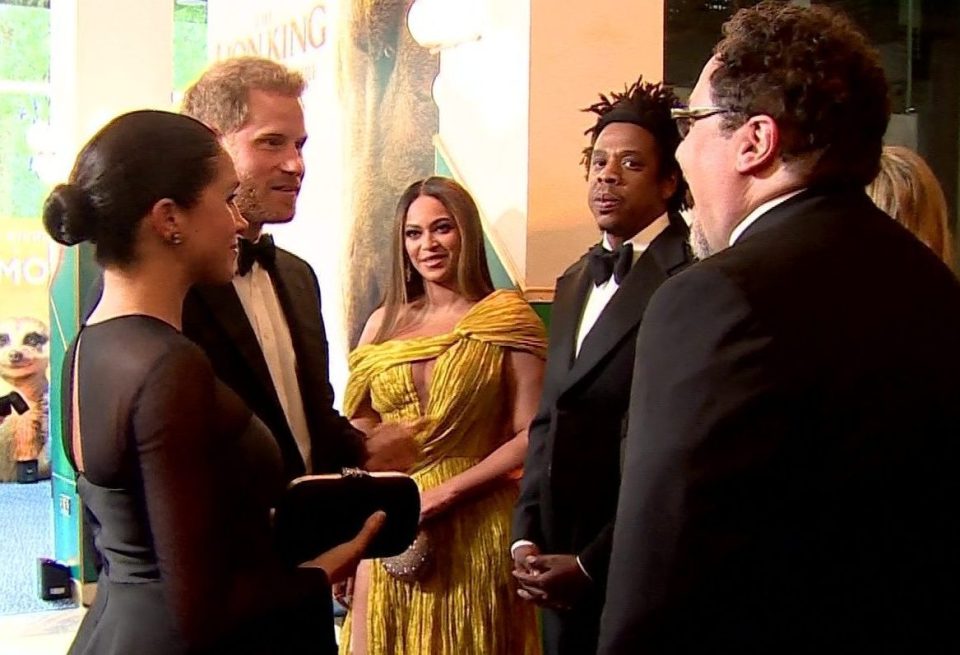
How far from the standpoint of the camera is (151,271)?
5.30ft

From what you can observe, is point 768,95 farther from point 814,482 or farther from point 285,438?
point 285,438

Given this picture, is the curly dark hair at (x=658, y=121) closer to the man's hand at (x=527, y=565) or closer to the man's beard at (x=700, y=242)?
the man's hand at (x=527, y=565)

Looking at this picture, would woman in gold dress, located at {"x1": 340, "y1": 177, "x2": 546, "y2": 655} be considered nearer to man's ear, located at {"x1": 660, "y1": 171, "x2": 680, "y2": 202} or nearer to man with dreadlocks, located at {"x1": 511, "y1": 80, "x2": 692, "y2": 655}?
man with dreadlocks, located at {"x1": 511, "y1": 80, "x2": 692, "y2": 655}

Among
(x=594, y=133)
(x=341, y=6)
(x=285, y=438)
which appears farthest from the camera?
(x=341, y=6)

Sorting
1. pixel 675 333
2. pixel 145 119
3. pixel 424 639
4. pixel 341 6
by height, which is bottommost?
pixel 424 639

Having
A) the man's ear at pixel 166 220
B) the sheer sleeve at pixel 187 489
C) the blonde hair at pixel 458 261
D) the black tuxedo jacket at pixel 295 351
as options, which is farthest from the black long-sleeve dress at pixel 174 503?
the blonde hair at pixel 458 261

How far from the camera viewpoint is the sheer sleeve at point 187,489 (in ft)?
4.80

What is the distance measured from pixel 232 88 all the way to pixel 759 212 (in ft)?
3.70

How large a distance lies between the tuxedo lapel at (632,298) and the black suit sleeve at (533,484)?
157 millimetres

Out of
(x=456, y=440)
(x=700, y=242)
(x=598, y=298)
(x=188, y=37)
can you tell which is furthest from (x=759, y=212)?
(x=188, y=37)

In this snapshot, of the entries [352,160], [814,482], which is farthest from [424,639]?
[352,160]

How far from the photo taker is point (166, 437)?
146cm

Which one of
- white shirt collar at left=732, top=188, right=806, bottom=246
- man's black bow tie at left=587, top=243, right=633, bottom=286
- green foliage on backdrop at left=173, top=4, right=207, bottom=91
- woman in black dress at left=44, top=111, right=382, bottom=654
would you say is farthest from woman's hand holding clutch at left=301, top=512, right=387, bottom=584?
green foliage on backdrop at left=173, top=4, right=207, bottom=91

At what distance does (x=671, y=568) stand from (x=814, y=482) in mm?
186
